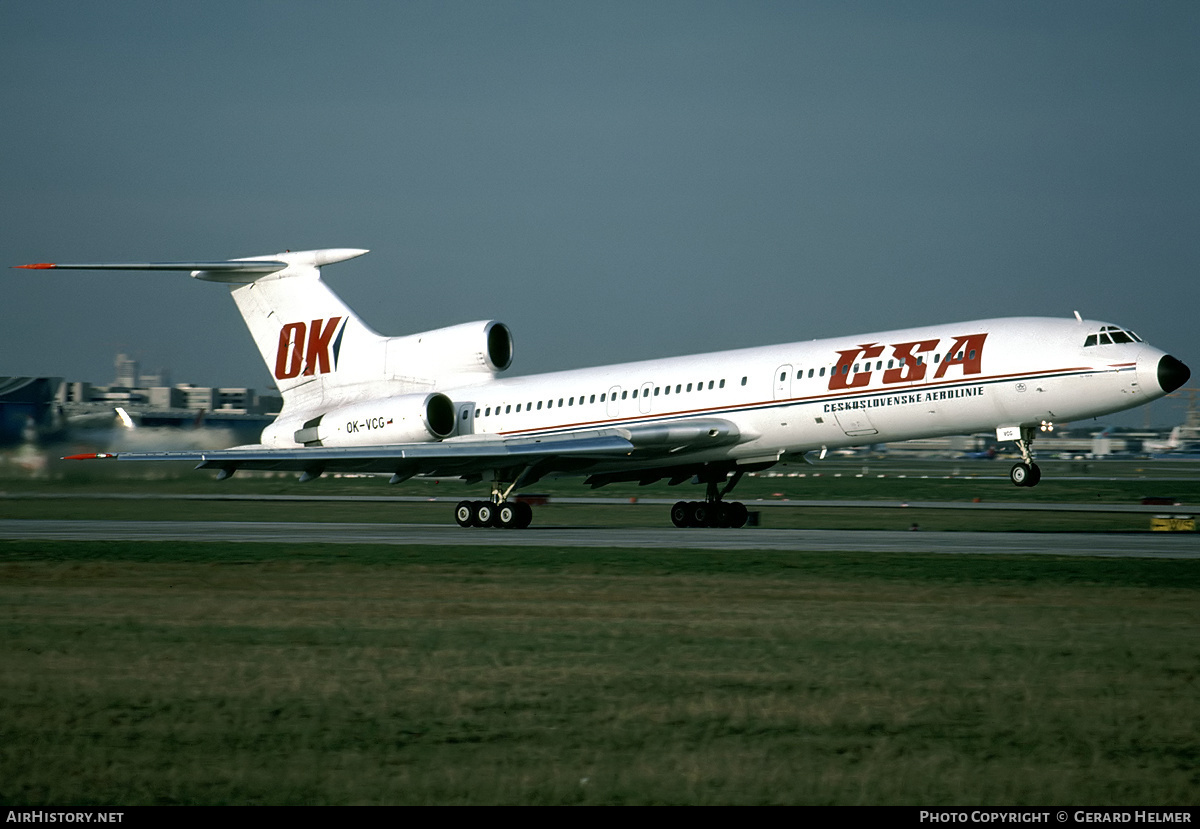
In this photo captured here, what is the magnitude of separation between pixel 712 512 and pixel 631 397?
3.60m

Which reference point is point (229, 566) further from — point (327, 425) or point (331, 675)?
point (327, 425)

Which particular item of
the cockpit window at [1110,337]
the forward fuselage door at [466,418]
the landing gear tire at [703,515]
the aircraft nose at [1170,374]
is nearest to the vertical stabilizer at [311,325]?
the forward fuselage door at [466,418]

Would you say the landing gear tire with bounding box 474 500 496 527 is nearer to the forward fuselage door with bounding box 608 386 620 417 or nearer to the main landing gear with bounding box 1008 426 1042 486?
the forward fuselage door with bounding box 608 386 620 417

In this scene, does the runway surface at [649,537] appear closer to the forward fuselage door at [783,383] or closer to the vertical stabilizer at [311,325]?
the forward fuselage door at [783,383]

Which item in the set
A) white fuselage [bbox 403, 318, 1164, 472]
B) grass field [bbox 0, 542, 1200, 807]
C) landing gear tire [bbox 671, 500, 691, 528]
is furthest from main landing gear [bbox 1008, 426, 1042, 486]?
landing gear tire [bbox 671, 500, 691, 528]

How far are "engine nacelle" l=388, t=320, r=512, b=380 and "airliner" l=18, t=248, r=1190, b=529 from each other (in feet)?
0.17

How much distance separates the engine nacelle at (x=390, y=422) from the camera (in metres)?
33.0

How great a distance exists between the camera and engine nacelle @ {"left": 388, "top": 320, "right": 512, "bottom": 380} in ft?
111

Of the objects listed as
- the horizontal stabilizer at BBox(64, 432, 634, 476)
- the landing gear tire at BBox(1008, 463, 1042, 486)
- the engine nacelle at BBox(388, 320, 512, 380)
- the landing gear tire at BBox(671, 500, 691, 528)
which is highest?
the engine nacelle at BBox(388, 320, 512, 380)

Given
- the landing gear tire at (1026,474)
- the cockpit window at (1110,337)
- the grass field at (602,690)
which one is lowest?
the grass field at (602,690)

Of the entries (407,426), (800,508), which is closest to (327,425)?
(407,426)

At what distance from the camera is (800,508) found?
141 ft

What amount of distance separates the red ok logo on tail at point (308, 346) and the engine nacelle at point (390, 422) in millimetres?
1639
